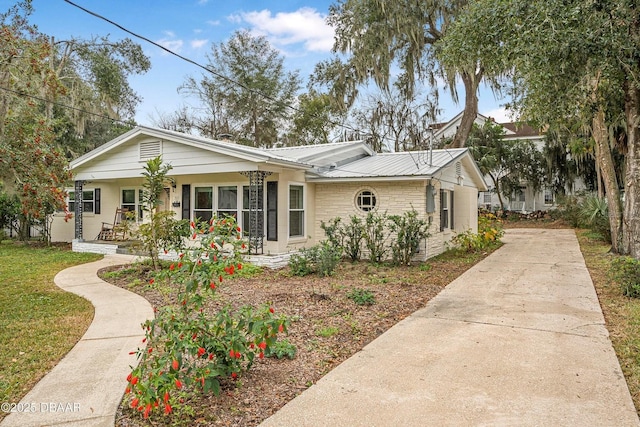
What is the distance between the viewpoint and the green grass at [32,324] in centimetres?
364

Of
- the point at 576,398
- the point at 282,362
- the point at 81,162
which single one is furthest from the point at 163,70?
the point at 576,398

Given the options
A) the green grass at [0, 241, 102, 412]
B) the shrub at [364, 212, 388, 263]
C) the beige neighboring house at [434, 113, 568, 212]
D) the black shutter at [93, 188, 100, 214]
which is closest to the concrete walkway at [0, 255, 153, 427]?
the green grass at [0, 241, 102, 412]

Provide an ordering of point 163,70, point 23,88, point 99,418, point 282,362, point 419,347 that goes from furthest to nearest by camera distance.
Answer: point 163,70
point 23,88
point 419,347
point 282,362
point 99,418

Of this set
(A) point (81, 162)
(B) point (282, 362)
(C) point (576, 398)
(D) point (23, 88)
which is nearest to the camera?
(C) point (576, 398)

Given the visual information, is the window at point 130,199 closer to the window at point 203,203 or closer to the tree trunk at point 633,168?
the window at point 203,203

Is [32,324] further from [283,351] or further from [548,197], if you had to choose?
[548,197]

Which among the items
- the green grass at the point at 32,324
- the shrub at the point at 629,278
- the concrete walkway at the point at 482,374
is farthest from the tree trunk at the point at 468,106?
the green grass at the point at 32,324

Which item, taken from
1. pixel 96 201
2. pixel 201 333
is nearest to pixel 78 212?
pixel 96 201

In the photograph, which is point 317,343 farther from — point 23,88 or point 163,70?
point 163,70

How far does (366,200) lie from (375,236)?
4.36ft

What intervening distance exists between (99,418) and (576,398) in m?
3.53

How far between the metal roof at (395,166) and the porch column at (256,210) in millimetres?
1802

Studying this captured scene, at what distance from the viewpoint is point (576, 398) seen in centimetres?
316

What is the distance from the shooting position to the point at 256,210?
981cm
